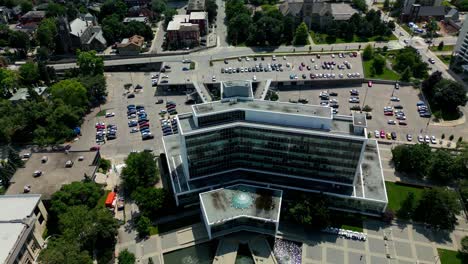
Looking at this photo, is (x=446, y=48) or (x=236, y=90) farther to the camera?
(x=446, y=48)

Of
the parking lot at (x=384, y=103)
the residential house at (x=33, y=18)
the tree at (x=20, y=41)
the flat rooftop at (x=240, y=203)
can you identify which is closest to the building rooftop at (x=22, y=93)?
the tree at (x=20, y=41)

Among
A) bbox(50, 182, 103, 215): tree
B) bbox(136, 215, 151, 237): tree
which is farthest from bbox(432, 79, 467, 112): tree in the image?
bbox(50, 182, 103, 215): tree

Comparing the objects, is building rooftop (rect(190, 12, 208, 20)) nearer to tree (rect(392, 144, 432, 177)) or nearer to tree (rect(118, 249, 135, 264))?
tree (rect(392, 144, 432, 177))

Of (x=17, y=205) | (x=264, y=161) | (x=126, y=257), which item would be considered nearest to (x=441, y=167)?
(x=264, y=161)

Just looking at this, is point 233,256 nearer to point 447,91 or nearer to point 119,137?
point 119,137

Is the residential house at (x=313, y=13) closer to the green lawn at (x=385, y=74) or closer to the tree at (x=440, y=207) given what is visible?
the green lawn at (x=385, y=74)

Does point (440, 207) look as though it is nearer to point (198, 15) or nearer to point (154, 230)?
point (154, 230)

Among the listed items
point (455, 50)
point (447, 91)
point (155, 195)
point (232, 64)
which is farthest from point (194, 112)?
point (455, 50)
